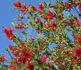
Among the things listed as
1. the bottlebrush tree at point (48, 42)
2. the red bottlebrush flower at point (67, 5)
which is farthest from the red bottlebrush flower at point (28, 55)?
the red bottlebrush flower at point (67, 5)

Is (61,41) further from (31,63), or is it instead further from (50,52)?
(31,63)

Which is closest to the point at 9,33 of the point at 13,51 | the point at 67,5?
the point at 13,51

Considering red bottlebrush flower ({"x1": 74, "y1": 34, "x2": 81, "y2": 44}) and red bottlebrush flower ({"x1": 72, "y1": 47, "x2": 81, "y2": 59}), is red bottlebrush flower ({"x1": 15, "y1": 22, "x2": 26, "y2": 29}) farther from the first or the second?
red bottlebrush flower ({"x1": 72, "y1": 47, "x2": 81, "y2": 59})

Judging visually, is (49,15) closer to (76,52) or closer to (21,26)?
(21,26)

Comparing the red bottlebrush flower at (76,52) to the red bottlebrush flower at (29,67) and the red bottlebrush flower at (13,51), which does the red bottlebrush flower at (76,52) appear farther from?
the red bottlebrush flower at (13,51)

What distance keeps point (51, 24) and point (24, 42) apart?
0.96 m

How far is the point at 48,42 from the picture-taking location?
9.34 metres

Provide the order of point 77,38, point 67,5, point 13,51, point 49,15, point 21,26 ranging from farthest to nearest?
point 21,26 → point 67,5 → point 49,15 → point 13,51 → point 77,38

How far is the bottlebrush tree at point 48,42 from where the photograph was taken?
8.80m

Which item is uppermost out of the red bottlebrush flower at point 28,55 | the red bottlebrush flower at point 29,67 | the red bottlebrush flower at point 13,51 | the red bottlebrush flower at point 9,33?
the red bottlebrush flower at point 9,33

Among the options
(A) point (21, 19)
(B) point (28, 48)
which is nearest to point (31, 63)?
(B) point (28, 48)

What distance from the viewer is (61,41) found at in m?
9.26

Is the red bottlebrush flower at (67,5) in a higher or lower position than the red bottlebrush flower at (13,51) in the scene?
higher

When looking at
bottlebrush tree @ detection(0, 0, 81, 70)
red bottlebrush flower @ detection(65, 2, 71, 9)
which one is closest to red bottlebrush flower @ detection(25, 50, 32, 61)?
bottlebrush tree @ detection(0, 0, 81, 70)
